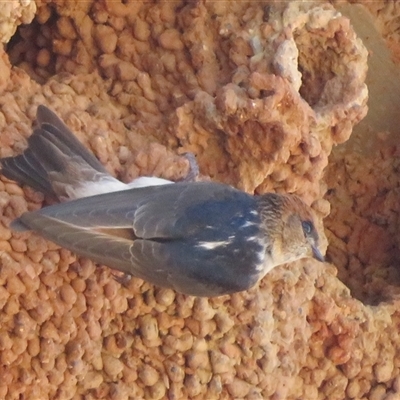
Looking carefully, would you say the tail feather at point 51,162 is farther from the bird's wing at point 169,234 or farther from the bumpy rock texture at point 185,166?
the bird's wing at point 169,234

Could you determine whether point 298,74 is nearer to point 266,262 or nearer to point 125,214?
point 266,262

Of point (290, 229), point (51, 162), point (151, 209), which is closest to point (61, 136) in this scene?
point (51, 162)

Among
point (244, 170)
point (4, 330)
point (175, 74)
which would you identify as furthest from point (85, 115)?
point (4, 330)

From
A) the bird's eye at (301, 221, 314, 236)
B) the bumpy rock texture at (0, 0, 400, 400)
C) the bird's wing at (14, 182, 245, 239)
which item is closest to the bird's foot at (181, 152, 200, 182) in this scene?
the bumpy rock texture at (0, 0, 400, 400)

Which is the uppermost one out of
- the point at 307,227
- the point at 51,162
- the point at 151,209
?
the point at 51,162

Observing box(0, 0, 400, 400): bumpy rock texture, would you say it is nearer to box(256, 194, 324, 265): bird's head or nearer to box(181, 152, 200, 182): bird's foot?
box(181, 152, 200, 182): bird's foot

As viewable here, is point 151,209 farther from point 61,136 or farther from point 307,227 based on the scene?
point 307,227

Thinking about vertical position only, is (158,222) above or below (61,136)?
below
